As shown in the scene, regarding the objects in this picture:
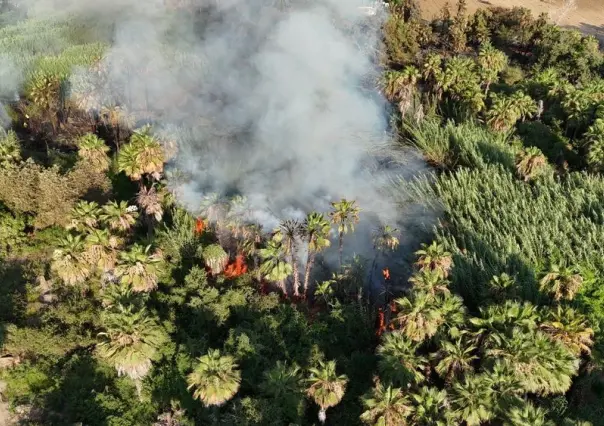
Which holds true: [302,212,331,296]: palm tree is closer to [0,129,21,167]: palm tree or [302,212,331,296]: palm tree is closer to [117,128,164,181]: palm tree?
[117,128,164,181]: palm tree

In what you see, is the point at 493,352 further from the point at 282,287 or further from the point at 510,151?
the point at 510,151

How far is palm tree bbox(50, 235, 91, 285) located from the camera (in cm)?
2403

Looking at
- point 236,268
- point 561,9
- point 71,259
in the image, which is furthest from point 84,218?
point 561,9

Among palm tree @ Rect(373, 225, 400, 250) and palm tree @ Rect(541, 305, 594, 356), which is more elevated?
palm tree @ Rect(373, 225, 400, 250)

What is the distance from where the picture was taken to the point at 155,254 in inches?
1027

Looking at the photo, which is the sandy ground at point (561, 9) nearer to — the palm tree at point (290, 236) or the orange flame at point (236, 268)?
the orange flame at point (236, 268)

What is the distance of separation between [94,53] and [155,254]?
101ft

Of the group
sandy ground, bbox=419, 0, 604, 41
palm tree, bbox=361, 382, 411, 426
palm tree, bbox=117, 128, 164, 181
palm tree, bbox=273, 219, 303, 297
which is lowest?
palm tree, bbox=361, 382, 411, 426

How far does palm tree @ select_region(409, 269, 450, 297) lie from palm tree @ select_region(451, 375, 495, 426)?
440 centimetres

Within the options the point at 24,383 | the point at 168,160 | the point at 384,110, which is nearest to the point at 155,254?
the point at 24,383

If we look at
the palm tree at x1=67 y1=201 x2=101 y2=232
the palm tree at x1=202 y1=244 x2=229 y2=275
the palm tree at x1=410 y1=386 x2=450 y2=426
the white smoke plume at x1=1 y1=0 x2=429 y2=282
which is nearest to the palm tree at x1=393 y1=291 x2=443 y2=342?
the palm tree at x1=410 y1=386 x2=450 y2=426

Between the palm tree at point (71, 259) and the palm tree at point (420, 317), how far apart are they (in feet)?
48.3

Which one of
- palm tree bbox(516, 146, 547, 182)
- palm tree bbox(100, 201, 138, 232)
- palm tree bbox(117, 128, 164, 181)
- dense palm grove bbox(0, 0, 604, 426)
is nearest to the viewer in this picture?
A: dense palm grove bbox(0, 0, 604, 426)

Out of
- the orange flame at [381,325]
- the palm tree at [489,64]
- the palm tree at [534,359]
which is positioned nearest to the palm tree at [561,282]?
the palm tree at [534,359]
